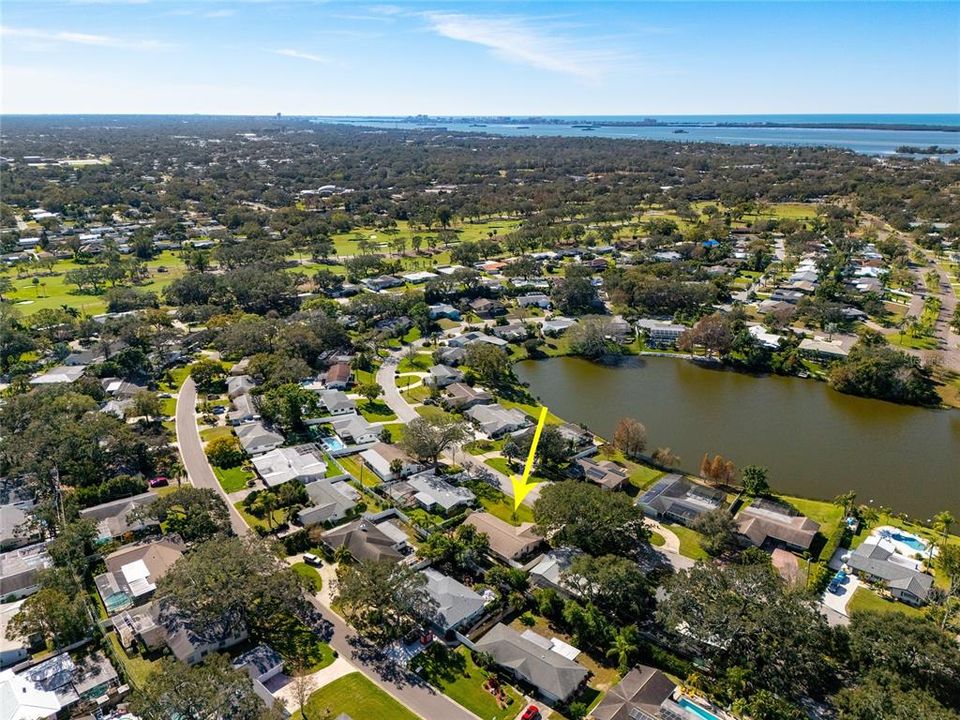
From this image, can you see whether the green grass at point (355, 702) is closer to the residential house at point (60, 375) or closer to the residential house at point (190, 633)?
the residential house at point (190, 633)

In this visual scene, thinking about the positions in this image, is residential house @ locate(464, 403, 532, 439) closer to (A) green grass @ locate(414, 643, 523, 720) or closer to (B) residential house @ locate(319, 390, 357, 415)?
(B) residential house @ locate(319, 390, 357, 415)

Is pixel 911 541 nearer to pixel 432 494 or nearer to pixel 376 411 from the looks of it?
pixel 432 494

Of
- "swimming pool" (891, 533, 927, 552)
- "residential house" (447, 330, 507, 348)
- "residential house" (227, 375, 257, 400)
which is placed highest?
"residential house" (447, 330, 507, 348)

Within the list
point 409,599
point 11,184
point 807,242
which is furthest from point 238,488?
point 11,184

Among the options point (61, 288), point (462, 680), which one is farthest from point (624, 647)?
point (61, 288)

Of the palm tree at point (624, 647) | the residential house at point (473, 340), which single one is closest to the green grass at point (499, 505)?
the palm tree at point (624, 647)

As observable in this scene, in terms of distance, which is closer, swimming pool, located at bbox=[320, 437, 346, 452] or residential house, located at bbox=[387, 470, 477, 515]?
residential house, located at bbox=[387, 470, 477, 515]

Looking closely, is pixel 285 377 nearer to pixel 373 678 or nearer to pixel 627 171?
pixel 373 678

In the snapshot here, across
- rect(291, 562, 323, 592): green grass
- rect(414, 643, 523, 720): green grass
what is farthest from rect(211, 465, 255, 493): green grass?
rect(414, 643, 523, 720): green grass
